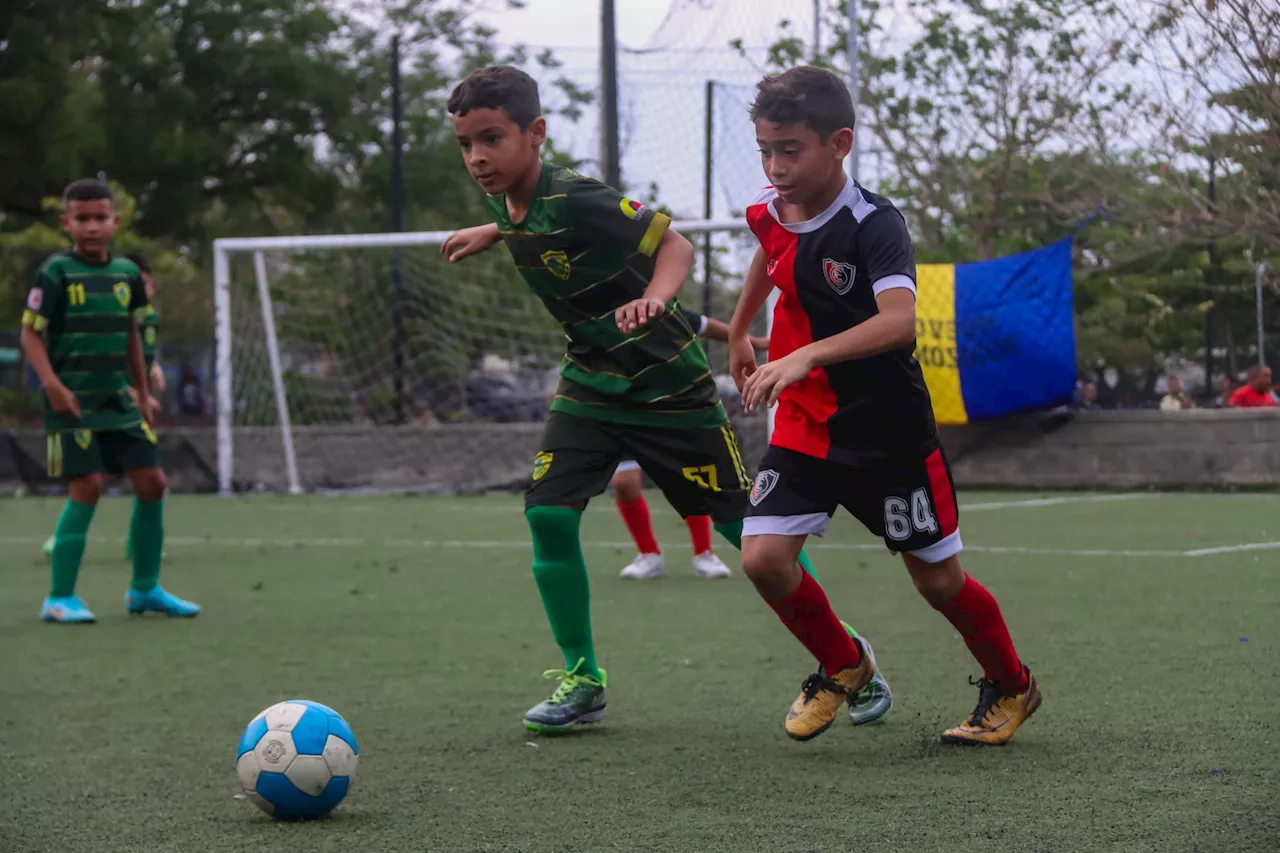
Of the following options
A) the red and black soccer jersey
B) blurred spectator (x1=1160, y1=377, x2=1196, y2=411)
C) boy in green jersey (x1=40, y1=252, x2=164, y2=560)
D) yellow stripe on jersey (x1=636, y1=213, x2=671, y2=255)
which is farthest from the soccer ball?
blurred spectator (x1=1160, y1=377, x2=1196, y2=411)

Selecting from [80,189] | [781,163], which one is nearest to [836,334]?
[781,163]

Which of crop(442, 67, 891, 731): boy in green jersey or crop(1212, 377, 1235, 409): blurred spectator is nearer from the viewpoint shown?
crop(442, 67, 891, 731): boy in green jersey

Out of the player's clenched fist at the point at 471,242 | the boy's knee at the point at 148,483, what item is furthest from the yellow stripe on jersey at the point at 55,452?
the player's clenched fist at the point at 471,242

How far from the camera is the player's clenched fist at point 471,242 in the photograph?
4.79m

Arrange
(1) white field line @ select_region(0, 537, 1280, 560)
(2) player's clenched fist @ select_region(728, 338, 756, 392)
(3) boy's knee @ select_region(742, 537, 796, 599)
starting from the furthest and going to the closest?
Result: (1) white field line @ select_region(0, 537, 1280, 560) < (2) player's clenched fist @ select_region(728, 338, 756, 392) < (3) boy's knee @ select_region(742, 537, 796, 599)

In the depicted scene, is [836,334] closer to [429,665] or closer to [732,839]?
[732,839]

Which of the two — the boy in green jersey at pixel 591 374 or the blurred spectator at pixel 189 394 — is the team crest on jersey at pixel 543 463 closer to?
the boy in green jersey at pixel 591 374

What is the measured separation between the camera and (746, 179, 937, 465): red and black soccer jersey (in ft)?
12.8

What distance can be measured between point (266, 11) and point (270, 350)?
678 inches

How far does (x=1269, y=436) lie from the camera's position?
1428 centimetres

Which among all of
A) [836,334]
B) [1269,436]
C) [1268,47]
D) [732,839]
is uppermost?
[1268,47]

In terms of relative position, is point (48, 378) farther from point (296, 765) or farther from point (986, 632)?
point (986, 632)

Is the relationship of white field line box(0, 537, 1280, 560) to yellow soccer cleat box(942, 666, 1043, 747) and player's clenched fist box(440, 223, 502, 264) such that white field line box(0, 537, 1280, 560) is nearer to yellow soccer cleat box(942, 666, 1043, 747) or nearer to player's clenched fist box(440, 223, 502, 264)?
yellow soccer cleat box(942, 666, 1043, 747)

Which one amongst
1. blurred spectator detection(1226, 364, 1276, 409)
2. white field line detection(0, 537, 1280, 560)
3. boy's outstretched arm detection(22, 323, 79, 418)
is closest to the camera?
boy's outstretched arm detection(22, 323, 79, 418)
